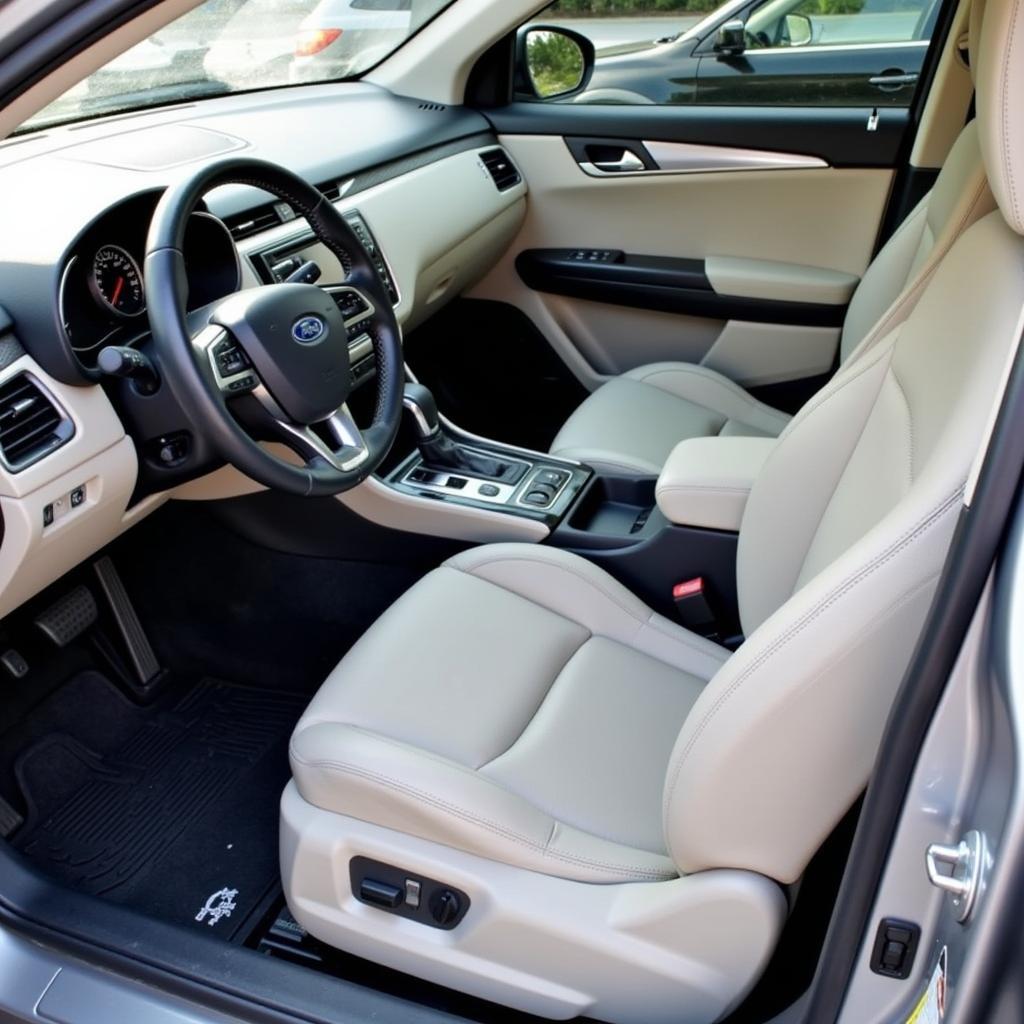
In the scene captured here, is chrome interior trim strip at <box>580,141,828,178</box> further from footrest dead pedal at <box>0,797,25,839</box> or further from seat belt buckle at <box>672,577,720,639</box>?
footrest dead pedal at <box>0,797,25,839</box>

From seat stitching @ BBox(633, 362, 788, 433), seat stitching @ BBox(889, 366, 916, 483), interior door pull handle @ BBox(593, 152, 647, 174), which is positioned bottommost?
seat stitching @ BBox(633, 362, 788, 433)

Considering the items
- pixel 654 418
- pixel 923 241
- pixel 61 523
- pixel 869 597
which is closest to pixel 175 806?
pixel 61 523

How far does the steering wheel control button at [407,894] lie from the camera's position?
3.84 ft

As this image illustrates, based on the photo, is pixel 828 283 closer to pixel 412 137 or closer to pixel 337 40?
pixel 412 137

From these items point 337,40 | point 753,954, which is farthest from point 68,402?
point 337,40

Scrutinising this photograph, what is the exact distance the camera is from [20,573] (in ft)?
4.29

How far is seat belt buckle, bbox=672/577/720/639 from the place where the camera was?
1673mm

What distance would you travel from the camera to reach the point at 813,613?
921 millimetres

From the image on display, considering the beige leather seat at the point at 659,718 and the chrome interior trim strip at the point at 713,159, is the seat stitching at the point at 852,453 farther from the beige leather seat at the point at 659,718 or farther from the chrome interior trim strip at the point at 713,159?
the chrome interior trim strip at the point at 713,159

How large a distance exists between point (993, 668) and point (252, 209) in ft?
4.61

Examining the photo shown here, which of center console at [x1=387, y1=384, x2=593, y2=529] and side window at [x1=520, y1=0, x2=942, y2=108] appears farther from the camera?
side window at [x1=520, y1=0, x2=942, y2=108]

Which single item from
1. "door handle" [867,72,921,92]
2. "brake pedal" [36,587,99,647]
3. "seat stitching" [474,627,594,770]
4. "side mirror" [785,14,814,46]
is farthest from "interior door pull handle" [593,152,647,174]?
"brake pedal" [36,587,99,647]

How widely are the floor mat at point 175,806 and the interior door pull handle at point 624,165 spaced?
4.68ft

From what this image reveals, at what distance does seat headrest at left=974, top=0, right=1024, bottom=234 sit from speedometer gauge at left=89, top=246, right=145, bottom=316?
1.02m
